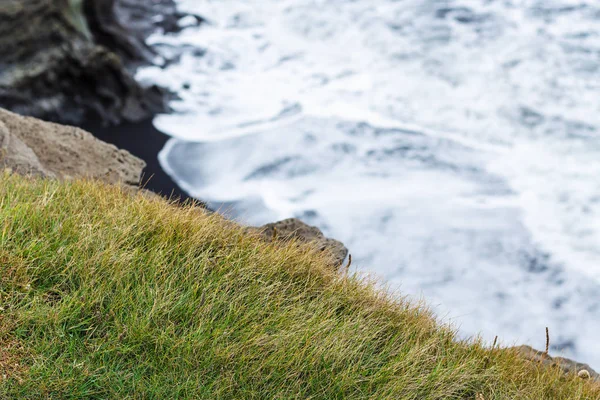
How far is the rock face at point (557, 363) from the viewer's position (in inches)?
136

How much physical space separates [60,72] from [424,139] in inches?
198

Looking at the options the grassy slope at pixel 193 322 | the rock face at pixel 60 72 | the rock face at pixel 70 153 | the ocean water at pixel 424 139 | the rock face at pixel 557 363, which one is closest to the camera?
the grassy slope at pixel 193 322

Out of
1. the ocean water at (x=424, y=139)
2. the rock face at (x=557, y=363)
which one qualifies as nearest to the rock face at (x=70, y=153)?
the ocean water at (x=424, y=139)

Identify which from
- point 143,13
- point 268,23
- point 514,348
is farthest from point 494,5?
point 514,348

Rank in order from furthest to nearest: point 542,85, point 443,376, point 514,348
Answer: point 542,85, point 514,348, point 443,376

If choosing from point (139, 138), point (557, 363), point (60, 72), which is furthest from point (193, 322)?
point (60, 72)

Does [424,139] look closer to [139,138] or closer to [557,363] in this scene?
[139,138]

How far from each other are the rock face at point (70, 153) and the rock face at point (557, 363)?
278 centimetres

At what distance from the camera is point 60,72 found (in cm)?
891

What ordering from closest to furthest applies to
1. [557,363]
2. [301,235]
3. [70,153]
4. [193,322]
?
[193,322] → [557,363] → [301,235] → [70,153]

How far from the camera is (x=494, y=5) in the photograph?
13023mm

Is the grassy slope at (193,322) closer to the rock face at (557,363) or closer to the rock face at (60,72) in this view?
the rock face at (557,363)

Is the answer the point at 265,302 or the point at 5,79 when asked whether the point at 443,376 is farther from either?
the point at 5,79

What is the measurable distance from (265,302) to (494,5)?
11.4 metres
